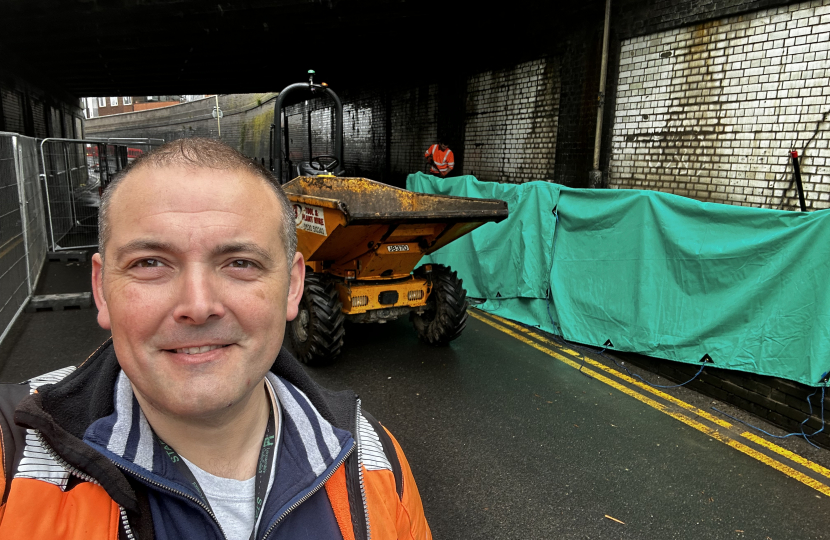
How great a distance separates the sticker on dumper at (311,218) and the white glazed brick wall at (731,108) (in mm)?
5081

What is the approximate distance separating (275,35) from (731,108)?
1028cm

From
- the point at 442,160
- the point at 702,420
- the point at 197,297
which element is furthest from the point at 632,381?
the point at 442,160

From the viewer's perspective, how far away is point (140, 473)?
3.49 ft

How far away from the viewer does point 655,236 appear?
5.38m

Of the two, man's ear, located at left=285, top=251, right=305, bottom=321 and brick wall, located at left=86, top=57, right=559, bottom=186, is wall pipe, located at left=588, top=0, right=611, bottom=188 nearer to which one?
brick wall, located at left=86, top=57, right=559, bottom=186

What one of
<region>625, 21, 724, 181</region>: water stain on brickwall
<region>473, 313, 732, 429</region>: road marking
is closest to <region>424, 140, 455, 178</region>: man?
<region>625, 21, 724, 181</region>: water stain on brickwall

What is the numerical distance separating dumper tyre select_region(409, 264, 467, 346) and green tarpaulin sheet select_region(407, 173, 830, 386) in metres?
1.45

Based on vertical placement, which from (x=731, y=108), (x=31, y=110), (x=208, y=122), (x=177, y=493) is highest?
(x=208, y=122)

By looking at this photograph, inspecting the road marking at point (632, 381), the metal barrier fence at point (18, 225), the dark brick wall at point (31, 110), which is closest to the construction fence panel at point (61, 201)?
the metal barrier fence at point (18, 225)

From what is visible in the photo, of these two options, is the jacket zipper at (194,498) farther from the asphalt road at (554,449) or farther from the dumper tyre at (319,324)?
A: the dumper tyre at (319,324)

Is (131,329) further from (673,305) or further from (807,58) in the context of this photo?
(807,58)

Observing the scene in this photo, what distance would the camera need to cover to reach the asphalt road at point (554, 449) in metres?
3.11

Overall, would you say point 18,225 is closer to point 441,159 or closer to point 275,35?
point 275,35

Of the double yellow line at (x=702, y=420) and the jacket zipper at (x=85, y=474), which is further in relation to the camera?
the double yellow line at (x=702, y=420)
